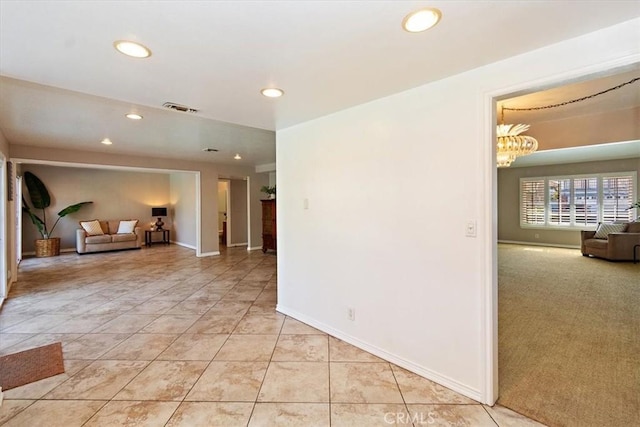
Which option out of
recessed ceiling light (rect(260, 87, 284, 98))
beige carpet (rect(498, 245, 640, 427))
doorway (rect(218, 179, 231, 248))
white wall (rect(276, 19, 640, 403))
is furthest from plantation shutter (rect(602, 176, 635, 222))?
doorway (rect(218, 179, 231, 248))

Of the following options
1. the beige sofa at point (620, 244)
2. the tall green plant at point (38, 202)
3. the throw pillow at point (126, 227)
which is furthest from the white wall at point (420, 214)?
the tall green plant at point (38, 202)

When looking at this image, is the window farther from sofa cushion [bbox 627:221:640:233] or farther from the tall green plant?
the tall green plant

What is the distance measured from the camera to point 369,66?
1.88 meters

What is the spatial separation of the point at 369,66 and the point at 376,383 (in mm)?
2192

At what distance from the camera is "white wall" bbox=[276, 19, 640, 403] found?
185 cm

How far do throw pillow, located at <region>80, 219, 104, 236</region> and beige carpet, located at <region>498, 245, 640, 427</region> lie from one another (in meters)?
9.41

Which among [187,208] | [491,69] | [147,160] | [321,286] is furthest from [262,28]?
[187,208]

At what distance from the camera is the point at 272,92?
7.60 ft

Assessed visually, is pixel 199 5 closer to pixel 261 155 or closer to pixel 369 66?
pixel 369 66

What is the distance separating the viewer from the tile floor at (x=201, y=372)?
5.87ft

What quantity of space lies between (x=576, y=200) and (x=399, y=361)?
28.2ft

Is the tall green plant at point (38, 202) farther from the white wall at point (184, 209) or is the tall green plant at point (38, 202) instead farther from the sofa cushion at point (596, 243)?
the sofa cushion at point (596, 243)

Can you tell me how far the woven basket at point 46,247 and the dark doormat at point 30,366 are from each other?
6.41 meters

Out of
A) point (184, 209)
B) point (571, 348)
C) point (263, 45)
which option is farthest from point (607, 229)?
point (184, 209)
